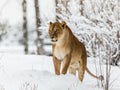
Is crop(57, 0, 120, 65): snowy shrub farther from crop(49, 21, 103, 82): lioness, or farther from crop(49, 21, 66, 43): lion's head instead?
crop(49, 21, 66, 43): lion's head

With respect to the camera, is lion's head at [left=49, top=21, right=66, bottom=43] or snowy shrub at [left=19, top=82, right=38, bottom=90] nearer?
snowy shrub at [left=19, top=82, right=38, bottom=90]

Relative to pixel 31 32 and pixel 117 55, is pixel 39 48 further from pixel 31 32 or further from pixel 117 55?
pixel 31 32

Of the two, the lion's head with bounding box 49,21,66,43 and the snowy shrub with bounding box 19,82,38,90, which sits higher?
the lion's head with bounding box 49,21,66,43

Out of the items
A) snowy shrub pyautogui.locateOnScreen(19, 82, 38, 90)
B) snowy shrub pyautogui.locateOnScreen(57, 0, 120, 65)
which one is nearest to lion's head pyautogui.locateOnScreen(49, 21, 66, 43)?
snowy shrub pyautogui.locateOnScreen(19, 82, 38, 90)

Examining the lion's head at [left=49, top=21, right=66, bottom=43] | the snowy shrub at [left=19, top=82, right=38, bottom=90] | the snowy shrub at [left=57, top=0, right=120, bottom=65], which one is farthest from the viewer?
the snowy shrub at [left=57, top=0, right=120, bottom=65]

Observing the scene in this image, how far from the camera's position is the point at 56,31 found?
627 centimetres

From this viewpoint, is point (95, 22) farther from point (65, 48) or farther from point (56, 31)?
point (56, 31)

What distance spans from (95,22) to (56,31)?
18.2 feet

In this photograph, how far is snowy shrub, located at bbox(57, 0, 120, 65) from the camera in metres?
11.1

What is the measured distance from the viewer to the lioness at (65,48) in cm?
630

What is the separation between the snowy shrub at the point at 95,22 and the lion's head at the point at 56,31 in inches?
179

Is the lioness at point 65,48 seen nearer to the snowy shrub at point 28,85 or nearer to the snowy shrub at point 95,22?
the snowy shrub at point 28,85

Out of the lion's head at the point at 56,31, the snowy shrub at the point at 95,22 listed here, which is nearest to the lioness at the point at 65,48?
the lion's head at the point at 56,31

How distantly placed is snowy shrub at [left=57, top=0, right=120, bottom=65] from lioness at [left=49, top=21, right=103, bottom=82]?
4.06m
